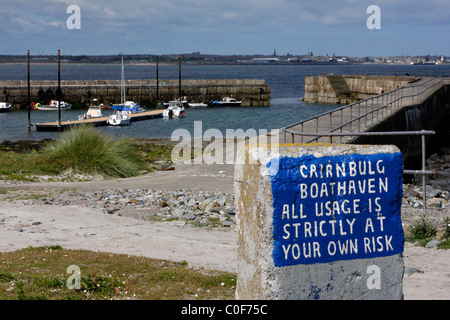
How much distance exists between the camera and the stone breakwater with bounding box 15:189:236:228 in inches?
536

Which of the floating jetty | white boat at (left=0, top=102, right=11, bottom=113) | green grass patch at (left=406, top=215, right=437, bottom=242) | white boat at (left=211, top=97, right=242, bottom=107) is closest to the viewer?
green grass patch at (left=406, top=215, right=437, bottom=242)

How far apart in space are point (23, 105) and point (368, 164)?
7245cm

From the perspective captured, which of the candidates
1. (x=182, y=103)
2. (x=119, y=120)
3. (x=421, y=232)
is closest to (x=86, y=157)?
(x=421, y=232)

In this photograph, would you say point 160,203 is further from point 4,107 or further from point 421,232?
point 4,107

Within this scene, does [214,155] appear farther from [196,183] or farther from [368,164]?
[368,164]

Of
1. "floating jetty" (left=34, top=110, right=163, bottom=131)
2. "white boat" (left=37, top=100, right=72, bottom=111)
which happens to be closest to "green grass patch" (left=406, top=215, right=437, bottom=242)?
"floating jetty" (left=34, top=110, right=163, bottom=131)

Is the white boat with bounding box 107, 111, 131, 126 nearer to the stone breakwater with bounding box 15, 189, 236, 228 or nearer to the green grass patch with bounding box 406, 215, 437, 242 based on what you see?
the stone breakwater with bounding box 15, 189, 236, 228

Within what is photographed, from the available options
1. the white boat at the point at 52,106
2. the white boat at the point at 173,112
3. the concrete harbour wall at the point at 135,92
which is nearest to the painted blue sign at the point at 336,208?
the white boat at the point at 173,112

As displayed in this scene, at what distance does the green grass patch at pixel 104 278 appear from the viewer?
7.33m

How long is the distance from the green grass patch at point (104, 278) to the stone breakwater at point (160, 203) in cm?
400

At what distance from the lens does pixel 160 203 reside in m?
14.9

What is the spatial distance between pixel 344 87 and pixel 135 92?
89.1 feet

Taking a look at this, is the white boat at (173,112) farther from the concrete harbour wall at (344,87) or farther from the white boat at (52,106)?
the concrete harbour wall at (344,87)
